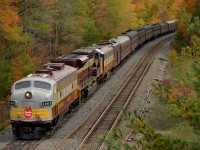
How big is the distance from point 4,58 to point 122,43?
65.6 feet

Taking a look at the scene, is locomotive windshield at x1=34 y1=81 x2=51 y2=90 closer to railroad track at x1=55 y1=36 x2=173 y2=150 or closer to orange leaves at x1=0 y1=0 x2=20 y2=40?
railroad track at x1=55 y1=36 x2=173 y2=150

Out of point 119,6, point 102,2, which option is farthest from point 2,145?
point 119,6

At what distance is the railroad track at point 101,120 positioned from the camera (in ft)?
70.3

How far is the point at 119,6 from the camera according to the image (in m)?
68.9

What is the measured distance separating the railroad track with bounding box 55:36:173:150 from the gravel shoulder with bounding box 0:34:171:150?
0.37 meters

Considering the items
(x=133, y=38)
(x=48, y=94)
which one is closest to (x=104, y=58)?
(x=48, y=94)

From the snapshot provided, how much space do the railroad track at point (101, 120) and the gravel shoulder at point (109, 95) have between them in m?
0.37

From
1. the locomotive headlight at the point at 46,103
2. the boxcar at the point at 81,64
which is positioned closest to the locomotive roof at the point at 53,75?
the locomotive headlight at the point at 46,103

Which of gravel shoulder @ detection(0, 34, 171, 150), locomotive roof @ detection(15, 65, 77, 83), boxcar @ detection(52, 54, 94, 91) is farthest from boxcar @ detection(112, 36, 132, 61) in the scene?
locomotive roof @ detection(15, 65, 77, 83)

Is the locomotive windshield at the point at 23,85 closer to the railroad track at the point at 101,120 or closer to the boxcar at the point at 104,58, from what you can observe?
the railroad track at the point at 101,120

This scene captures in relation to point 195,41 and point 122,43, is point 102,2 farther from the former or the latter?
point 195,41

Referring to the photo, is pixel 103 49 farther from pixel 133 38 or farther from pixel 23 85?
pixel 133 38

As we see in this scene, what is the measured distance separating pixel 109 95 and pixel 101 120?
7.82 metres

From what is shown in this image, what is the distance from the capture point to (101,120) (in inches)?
1017
